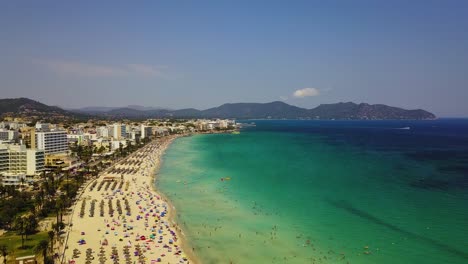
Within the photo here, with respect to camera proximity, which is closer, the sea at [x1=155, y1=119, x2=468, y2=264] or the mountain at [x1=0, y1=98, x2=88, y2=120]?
the sea at [x1=155, y1=119, x2=468, y2=264]

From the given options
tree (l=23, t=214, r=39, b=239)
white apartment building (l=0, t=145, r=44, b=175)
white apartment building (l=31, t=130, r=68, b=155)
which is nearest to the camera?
tree (l=23, t=214, r=39, b=239)

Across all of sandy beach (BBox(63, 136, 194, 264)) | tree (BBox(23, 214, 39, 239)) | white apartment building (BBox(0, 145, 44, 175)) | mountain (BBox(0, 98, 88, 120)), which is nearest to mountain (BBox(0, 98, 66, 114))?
mountain (BBox(0, 98, 88, 120))

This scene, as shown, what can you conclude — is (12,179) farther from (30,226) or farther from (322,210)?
(322,210)

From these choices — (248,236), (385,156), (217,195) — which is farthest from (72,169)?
(385,156)

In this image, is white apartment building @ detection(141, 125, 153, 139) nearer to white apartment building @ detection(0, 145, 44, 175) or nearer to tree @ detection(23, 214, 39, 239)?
white apartment building @ detection(0, 145, 44, 175)

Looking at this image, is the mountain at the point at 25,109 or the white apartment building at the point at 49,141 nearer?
the white apartment building at the point at 49,141

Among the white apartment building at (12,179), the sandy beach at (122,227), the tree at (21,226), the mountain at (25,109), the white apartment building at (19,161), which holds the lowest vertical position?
the sandy beach at (122,227)

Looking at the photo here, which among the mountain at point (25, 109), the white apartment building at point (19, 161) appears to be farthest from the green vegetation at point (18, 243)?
the mountain at point (25, 109)

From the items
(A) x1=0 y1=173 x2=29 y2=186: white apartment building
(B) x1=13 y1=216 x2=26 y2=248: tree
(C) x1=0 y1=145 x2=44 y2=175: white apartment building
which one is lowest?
(B) x1=13 y1=216 x2=26 y2=248: tree

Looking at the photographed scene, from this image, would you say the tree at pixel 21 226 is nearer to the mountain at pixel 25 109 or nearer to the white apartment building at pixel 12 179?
the white apartment building at pixel 12 179
